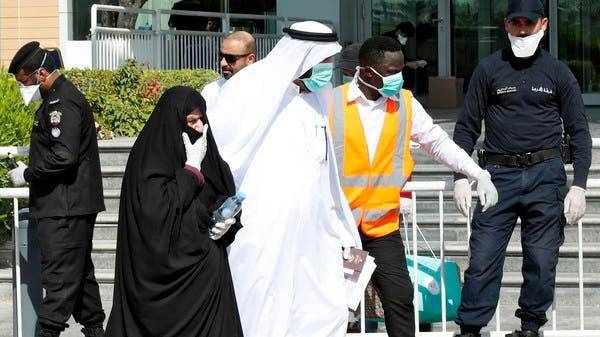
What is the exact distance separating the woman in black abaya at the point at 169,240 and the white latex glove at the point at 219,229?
0.02 m

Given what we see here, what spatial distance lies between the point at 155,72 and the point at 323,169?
7.06m

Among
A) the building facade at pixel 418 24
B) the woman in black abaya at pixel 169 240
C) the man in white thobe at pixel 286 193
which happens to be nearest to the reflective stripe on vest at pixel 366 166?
the man in white thobe at pixel 286 193

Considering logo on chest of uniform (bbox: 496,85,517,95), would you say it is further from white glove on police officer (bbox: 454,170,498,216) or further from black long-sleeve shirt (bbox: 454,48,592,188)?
white glove on police officer (bbox: 454,170,498,216)

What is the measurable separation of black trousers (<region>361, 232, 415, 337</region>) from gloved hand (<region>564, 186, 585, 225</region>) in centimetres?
88

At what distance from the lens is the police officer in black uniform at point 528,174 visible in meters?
7.20

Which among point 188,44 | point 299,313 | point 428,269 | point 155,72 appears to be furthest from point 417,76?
point 299,313

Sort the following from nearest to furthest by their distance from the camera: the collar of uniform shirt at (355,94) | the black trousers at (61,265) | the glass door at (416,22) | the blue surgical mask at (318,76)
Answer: the blue surgical mask at (318,76), the collar of uniform shirt at (355,94), the black trousers at (61,265), the glass door at (416,22)

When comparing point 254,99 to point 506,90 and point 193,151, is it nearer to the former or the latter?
point 193,151

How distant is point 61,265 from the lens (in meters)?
7.83

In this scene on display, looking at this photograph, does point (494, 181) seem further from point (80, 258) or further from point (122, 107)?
point (122, 107)

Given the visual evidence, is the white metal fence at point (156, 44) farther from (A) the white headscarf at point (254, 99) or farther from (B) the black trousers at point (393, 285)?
(A) the white headscarf at point (254, 99)

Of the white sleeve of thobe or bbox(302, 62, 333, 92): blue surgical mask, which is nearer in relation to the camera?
bbox(302, 62, 333, 92): blue surgical mask

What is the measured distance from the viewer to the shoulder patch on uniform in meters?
7.76

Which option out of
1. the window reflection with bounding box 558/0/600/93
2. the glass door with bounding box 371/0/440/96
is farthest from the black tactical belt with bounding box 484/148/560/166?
the glass door with bounding box 371/0/440/96
